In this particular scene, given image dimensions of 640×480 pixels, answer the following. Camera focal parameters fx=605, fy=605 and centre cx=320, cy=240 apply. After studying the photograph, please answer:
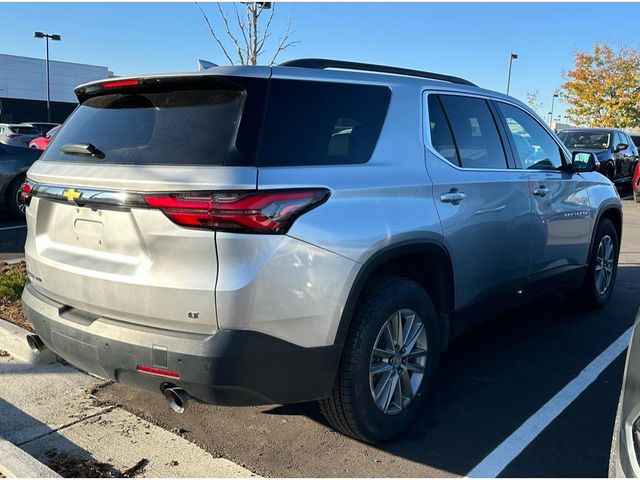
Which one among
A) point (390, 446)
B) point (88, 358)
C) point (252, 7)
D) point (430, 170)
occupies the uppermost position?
point (252, 7)

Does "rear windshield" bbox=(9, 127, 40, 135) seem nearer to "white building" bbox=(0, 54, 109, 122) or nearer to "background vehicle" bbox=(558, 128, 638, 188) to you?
"white building" bbox=(0, 54, 109, 122)

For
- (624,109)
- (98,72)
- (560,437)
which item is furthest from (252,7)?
(98,72)

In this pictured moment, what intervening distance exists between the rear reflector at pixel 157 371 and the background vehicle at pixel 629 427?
1.71 metres

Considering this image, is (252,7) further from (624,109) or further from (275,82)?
(624,109)

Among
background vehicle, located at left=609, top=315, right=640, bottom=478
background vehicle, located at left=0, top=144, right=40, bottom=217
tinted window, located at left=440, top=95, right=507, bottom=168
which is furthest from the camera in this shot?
background vehicle, located at left=0, top=144, right=40, bottom=217

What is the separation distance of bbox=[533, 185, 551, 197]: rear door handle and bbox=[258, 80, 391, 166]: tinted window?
65.7 inches

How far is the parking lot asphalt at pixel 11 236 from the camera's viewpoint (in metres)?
7.38

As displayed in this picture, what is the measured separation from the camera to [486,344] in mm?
4840

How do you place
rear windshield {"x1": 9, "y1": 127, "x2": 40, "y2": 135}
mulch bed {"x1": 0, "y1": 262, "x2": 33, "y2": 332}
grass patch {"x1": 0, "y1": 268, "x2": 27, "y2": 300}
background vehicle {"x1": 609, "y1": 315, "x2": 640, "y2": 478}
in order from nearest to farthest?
background vehicle {"x1": 609, "y1": 315, "x2": 640, "y2": 478} → mulch bed {"x1": 0, "y1": 262, "x2": 33, "y2": 332} → grass patch {"x1": 0, "y1": 268, "x2": 27, "y2": 300} → rear windshield {"x1": 9, "y1": 127, "x2": 40, "y2": 135}

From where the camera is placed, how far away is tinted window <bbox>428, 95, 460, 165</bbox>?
358 centimetres

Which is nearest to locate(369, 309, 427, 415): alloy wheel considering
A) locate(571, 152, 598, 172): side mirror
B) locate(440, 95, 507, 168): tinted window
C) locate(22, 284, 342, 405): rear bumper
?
locate(22, 284, 342, 405): rear bumper

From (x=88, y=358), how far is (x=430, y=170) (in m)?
2.03

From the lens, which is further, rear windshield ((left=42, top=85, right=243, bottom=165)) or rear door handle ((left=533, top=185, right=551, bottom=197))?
rear door handle ((left=533, top=185, right=551, bottom=197))

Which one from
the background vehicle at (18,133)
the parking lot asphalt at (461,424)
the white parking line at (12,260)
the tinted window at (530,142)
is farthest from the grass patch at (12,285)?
the background vehicle at (18,133)
